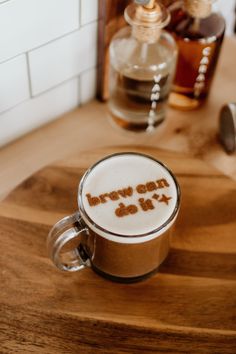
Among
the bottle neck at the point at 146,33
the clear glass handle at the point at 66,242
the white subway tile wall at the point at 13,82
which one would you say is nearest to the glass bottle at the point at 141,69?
the bottle neck at the point at 146,33

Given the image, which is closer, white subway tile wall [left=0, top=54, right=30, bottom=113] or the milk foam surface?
the milk foam surface

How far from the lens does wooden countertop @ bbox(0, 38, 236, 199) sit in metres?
0.69

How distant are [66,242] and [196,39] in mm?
Answer: 328

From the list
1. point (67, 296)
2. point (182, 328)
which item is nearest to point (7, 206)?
point (67, 296)

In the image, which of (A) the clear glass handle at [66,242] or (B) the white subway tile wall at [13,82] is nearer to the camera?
(A) the clear glass handle at [66,242]

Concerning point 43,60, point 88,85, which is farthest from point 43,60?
point 88,85

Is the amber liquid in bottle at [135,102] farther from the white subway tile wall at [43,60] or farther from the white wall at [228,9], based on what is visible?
the white wall at [228,9]

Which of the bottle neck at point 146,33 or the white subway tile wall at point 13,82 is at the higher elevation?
the bottle neck at point 146,33

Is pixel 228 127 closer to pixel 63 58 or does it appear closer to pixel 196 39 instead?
pixel 196 39

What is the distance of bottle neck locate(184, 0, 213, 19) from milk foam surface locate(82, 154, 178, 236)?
21 centimetres

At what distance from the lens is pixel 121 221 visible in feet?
1.71

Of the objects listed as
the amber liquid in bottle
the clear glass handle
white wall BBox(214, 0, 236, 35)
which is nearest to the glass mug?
the clear glass handle

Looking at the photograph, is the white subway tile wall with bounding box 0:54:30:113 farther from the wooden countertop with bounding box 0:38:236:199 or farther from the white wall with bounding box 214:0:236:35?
the white wall with bounding box 214:0:236:35

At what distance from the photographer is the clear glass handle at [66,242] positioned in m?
0.52
